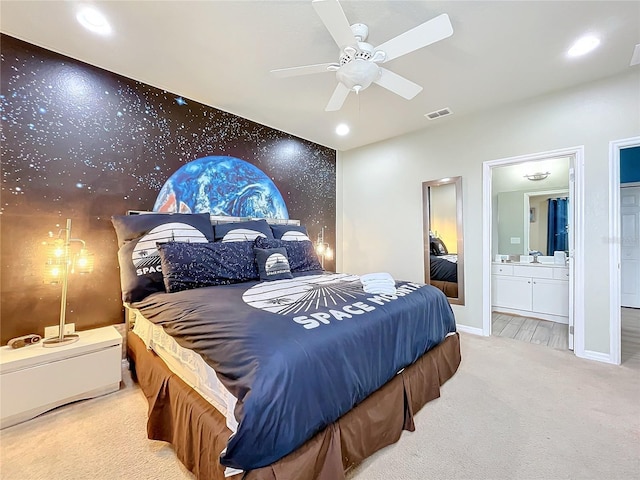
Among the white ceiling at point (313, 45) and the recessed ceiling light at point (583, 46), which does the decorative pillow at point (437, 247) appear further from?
the recessed ceiling light at point (583, 46)

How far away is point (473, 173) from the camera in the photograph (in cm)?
346

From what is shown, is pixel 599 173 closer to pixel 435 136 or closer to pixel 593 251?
pixel 593 251

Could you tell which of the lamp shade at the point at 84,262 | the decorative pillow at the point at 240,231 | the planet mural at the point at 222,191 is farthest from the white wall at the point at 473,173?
the lamp shade at the point at 84,262

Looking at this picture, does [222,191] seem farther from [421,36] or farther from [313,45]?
[421,36]

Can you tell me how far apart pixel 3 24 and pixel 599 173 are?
5.12 meters

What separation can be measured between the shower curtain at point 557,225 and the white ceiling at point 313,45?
224 centimetres

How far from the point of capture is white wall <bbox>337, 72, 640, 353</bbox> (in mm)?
2650

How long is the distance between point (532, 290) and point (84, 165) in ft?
18.4

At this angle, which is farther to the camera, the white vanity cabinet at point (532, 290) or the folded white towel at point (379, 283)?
the white vanity cabinet at point (532, 290)

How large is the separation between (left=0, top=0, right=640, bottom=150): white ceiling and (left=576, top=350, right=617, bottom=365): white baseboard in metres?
2.64

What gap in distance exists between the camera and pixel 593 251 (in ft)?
8.86

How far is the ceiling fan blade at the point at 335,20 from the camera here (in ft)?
4.85

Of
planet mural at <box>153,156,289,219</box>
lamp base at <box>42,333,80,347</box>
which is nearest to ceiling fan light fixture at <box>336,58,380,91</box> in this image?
planet mural at <box>153,156,289,219</box>

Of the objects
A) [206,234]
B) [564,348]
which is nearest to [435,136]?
[564,348]
